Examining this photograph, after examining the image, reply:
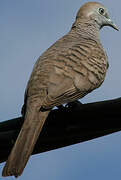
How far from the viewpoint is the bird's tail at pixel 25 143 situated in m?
3.51

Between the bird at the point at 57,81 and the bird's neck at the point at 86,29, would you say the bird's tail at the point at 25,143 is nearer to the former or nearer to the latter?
the bird at the point at 57,81

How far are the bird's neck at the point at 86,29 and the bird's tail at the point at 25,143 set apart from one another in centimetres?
240

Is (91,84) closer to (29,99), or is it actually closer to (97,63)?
(97,63)

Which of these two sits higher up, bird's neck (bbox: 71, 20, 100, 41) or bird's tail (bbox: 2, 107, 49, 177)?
bird's tail (bbox: 2, 107, 49, 177)

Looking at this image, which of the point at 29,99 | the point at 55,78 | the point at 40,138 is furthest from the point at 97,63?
the point at 40,138

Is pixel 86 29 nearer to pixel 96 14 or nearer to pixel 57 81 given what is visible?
pixel 96 14

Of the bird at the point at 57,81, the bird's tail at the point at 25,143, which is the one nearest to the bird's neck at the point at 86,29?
the bird at the point at 57,81

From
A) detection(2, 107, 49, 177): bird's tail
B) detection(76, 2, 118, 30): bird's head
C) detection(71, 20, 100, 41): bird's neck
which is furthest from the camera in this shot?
detection(76, 2, 118, 30): bird's head

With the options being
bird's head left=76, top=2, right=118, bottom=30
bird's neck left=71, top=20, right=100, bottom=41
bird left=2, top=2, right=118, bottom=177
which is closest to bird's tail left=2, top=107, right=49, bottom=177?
bird left=2, top=2, right=118, bottom=177

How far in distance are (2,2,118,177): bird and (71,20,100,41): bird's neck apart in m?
0.01

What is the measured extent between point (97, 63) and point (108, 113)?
5.88 feet

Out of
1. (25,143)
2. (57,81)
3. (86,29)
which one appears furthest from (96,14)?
(25,143)

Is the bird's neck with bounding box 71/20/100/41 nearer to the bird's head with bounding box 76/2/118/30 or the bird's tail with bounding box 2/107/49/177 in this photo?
the bird's head with bounding box 76/2/118/30

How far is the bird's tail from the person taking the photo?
11.5ft
